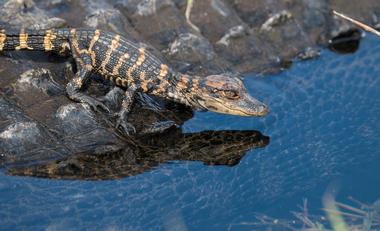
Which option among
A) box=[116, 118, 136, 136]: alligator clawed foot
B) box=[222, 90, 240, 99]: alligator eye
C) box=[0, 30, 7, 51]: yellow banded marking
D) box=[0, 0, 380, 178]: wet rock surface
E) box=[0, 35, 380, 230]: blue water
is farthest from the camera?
box=[0, 30, 7, 51]: yellow banded marking

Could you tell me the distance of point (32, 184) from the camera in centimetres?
591

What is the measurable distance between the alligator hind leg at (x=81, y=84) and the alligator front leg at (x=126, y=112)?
166mm

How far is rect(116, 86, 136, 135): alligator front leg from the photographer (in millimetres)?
6531

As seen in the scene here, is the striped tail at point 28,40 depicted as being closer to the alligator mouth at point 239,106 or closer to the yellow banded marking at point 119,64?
the yellow banded marking at point 119,64

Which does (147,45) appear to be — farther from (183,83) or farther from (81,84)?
(81,84)

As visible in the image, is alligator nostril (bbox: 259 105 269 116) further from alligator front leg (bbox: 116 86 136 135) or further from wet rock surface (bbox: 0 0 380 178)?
alligator front leg (bbox: 116 86 136 135)

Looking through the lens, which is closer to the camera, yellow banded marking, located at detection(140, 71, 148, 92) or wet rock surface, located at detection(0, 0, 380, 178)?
wet rock surface, located at detection(0, 0, 380, 178)

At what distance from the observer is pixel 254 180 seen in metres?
6.24

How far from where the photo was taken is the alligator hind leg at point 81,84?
6641 millimetres

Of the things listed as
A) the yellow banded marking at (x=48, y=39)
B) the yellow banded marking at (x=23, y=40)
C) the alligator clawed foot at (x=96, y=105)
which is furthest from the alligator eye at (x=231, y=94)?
the yellow banded marking at (x=23, y=40)

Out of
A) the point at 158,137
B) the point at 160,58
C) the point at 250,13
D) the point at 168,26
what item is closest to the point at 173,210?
the point at 158,137

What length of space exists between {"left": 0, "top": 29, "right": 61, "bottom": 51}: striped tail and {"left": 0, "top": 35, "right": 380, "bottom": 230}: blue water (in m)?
1.64

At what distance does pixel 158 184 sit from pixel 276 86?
2029mm

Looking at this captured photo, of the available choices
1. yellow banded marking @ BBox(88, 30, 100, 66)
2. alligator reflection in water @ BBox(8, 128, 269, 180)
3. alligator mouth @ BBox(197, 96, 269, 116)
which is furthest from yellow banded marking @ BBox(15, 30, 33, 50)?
alligator mouth @ BBox(197, 96, 269, 116)
